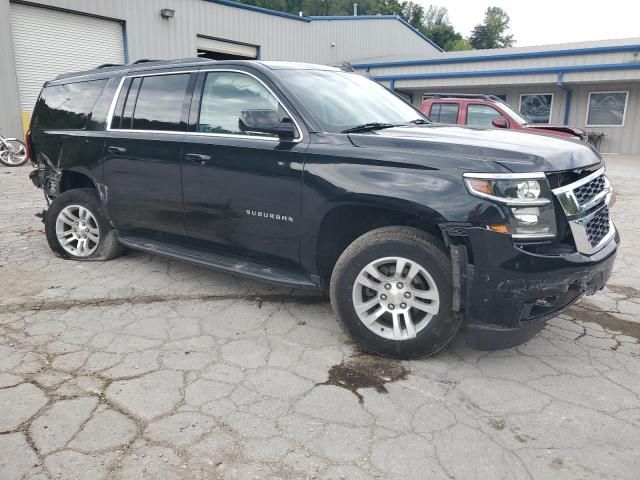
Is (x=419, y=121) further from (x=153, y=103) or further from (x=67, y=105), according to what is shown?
(x=67, y=105)

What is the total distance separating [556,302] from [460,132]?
4.25 feet

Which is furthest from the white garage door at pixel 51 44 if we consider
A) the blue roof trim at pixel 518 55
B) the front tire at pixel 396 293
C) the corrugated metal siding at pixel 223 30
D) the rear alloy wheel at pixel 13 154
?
the front tire at pixel 396 293

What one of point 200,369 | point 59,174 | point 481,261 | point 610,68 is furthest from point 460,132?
point 610,68

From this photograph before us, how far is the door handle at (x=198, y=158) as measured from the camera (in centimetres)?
392

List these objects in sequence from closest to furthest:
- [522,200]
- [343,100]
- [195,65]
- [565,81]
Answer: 1. [522,200]
2. [343,100]
3. [195,65]
4. [565,81]

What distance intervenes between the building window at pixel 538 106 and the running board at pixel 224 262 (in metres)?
19.5

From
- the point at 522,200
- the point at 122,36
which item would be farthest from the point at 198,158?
the point at 122,36

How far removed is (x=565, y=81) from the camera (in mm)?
18766

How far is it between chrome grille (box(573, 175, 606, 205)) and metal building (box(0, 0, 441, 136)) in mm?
15425

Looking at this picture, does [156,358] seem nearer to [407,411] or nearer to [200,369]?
[200,369]

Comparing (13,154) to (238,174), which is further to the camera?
(13,154)

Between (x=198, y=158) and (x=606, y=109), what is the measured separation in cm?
1982

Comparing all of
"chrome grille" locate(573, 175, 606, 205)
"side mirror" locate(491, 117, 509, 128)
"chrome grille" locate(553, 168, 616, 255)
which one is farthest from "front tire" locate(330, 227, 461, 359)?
"side mirror" locate(491, 117, 509, 128)

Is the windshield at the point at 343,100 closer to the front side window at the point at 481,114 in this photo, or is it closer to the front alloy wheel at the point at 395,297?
the front alloy wheel at the point at 395,297
